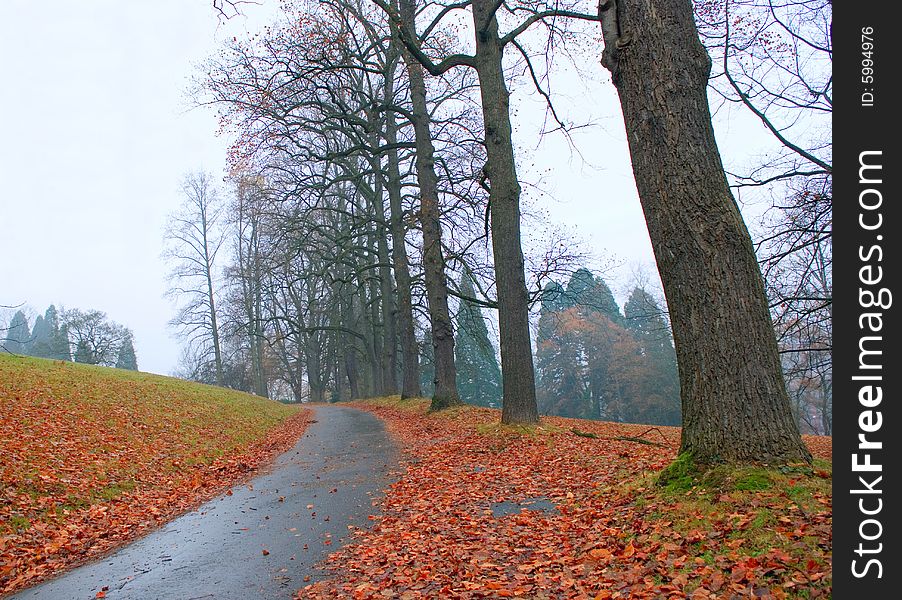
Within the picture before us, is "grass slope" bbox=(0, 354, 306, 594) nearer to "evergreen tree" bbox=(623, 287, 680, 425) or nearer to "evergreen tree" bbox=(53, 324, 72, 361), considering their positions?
"evergreen tree" bbox=(623, 287, 680, 425)

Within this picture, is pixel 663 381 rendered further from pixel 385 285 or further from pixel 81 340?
pixel 81 340

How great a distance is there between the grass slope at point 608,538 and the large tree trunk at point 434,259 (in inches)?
341

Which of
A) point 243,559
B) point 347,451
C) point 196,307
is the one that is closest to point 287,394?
point 196,307

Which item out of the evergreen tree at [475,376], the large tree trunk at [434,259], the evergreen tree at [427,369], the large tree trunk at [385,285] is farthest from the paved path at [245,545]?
the evergreen tree at [475,376]

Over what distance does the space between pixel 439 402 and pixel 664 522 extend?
11614 millimetres

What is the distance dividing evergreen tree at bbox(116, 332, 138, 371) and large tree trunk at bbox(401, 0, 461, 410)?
56.9 meters

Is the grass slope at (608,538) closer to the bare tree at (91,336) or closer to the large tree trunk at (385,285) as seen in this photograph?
the large tree trunk at (385,285)

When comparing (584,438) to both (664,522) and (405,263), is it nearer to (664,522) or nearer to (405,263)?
(664,522)

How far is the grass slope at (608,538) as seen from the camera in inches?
128

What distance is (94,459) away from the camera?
8758 mm

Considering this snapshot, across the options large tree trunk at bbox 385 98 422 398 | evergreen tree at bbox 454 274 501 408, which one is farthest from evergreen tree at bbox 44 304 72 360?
large tree trunk at bbox 385 98 422 398

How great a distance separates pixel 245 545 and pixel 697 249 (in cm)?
472

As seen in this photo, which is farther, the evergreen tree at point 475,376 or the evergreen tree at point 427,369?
the evergreen tree at point 475,376

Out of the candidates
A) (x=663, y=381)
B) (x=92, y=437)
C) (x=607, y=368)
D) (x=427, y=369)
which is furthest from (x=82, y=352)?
(x=92, y=437)
